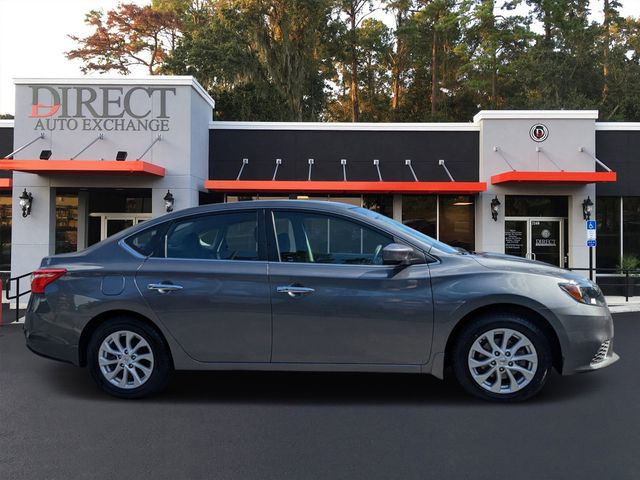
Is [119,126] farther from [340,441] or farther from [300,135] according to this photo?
[340,441]

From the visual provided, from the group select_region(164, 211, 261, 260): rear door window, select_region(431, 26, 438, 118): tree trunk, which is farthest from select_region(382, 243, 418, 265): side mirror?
select_region(431, 26, 438, 118): tree trunk

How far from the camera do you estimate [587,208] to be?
1719cm

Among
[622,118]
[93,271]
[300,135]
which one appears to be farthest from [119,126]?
[622,118]

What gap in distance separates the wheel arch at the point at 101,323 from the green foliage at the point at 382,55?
78.1 feet

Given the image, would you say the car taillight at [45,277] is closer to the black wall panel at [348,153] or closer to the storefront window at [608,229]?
the black wall panel at [348,153]

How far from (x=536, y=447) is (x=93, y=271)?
12.9 feet

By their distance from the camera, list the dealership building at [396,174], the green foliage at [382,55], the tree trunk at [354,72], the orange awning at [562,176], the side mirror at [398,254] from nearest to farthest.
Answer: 1. the side mirror at [398,254]
2. the dealership building at [396,174]
3. the orange awning at [562,176]
4. the green foliage at [382,55]
5. the tree trunk at [354,72]

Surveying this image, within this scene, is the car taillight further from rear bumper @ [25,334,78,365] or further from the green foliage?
the green foliage

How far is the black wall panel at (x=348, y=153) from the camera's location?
17844 mm

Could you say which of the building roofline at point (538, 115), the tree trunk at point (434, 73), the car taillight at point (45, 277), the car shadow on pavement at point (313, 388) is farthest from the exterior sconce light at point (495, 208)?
the tree trunk at point (434, 73)

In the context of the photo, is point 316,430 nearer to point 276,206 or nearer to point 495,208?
point 276,206

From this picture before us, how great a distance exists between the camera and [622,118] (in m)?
33.3

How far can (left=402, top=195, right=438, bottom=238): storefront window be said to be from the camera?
60.3 ft

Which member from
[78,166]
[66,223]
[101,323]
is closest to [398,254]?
[101,323]
